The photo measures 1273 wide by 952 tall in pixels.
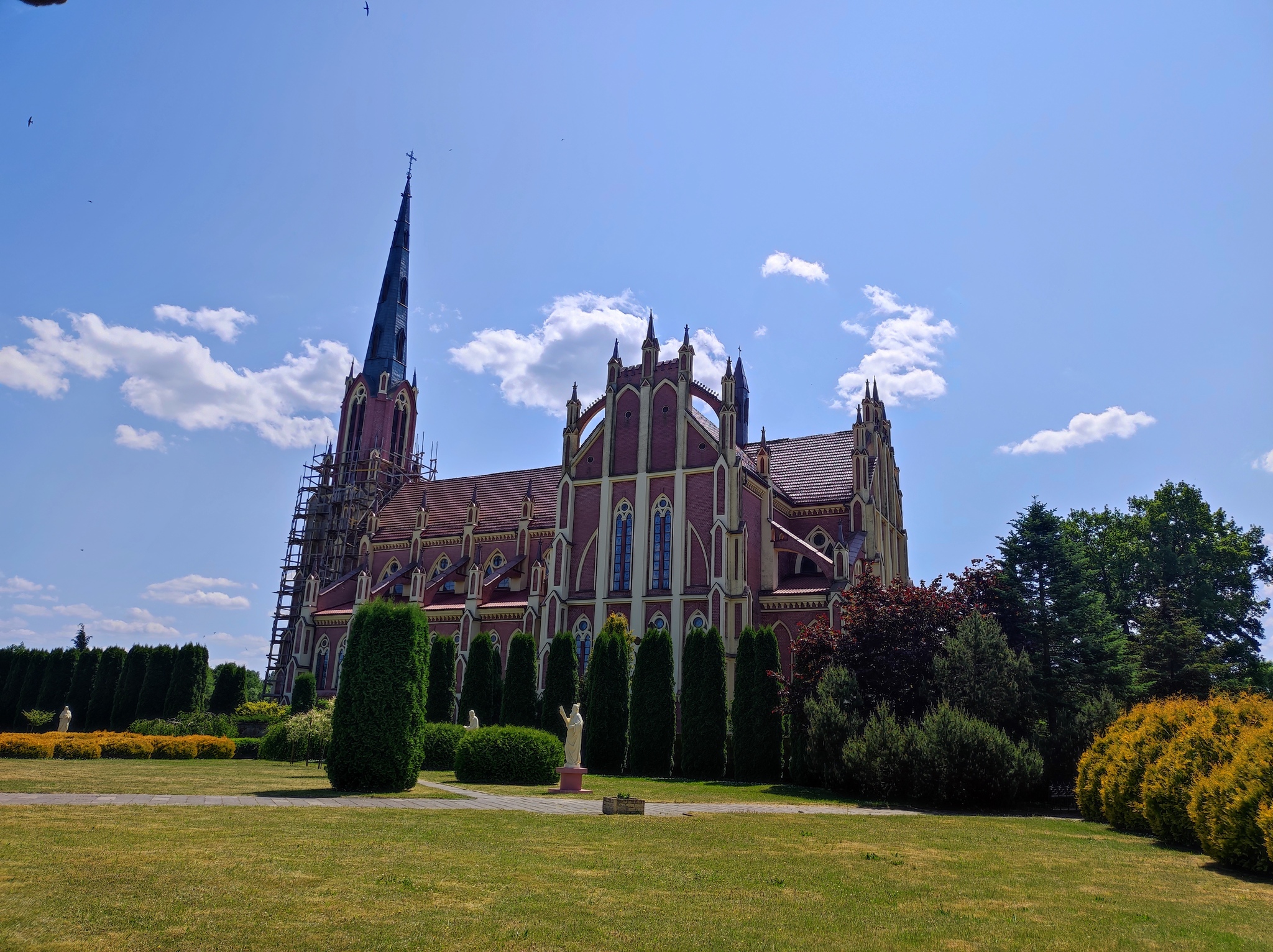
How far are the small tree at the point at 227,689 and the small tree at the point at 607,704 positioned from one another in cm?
2530

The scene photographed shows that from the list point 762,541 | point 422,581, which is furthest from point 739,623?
point 422,581

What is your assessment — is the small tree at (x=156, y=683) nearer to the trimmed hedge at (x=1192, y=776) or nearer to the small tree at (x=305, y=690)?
the small tree at (x=305, y=690)

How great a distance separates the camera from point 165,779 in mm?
21016

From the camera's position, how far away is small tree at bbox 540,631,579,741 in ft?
122

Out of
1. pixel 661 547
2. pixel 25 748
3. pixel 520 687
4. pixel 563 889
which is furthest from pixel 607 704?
pixel 563 889

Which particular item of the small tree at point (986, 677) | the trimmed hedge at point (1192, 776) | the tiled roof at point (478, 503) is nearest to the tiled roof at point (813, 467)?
the tiled roof at point (478, 503)

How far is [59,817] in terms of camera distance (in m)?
12.5

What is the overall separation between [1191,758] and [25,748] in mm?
32594

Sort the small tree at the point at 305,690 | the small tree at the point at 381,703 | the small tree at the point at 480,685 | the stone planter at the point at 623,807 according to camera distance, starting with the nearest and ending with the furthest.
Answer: the stone planter at the point at 623,807 < the small tree at the point at 381,703 < the small tree at the point at 480,685 < the small tree at the point at 305,690

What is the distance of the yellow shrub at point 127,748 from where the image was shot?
30.3 meters

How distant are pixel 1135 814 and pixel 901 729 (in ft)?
23.4

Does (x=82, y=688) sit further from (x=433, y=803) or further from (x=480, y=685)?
(x=433, y=803)

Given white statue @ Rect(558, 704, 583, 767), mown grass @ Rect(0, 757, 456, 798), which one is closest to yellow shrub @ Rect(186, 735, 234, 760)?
mown grass @ Rect(0, 757, 456, 798)

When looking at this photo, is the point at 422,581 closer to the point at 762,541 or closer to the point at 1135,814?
the point at 762,541
